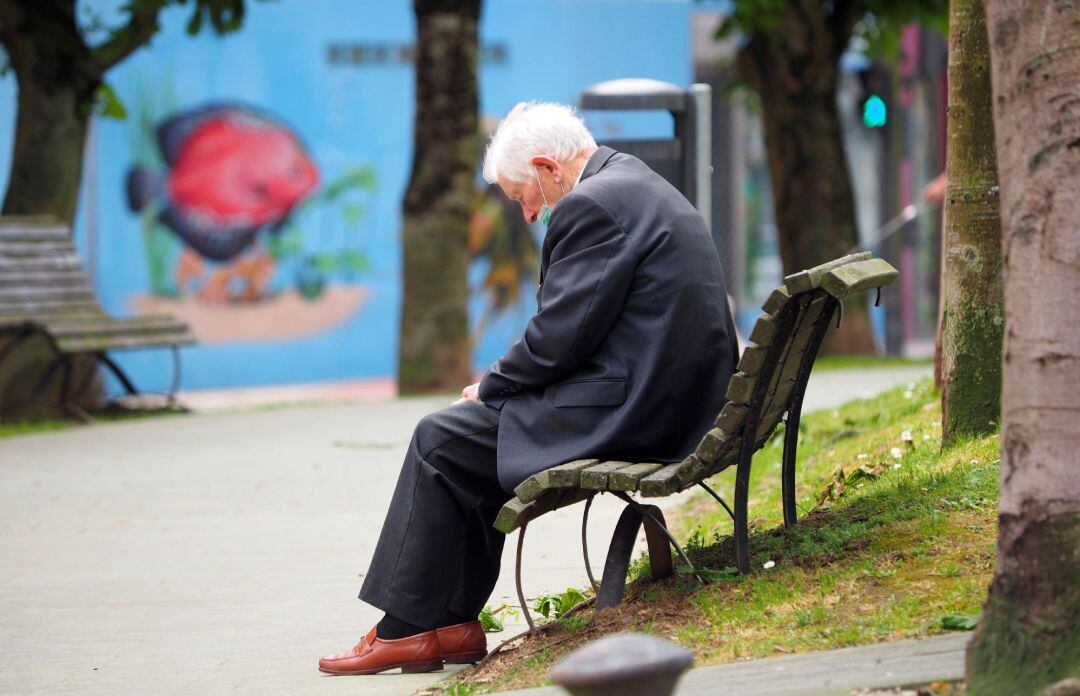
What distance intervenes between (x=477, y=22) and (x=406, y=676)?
9.42 metres

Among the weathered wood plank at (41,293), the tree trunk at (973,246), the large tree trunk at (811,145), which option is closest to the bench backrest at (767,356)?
the tree trunk at (973,246)

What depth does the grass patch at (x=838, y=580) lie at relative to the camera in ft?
13.3

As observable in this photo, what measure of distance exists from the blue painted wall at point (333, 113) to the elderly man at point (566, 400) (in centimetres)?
1355

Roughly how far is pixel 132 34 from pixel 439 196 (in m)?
2.74

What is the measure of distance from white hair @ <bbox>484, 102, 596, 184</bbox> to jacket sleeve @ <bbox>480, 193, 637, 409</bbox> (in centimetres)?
31

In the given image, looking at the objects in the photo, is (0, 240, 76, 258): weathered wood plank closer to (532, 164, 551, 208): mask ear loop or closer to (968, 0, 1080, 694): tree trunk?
(532, 164, 551, 208): mask ear loop

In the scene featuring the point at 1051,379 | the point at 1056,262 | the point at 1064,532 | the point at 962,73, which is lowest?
the point at 1064,532

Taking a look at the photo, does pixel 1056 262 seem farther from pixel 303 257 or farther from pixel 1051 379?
pixel 303 257

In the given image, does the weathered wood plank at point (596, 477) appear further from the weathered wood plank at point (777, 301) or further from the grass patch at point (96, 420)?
the grass patch at point (96, 420)

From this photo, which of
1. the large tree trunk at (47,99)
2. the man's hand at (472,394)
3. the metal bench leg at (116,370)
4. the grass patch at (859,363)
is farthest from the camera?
the grass patch at (859,363)

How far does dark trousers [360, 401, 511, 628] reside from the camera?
15.2 feet

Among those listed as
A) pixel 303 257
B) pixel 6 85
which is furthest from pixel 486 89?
pixel 6 85

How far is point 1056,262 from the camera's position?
3.56 meters

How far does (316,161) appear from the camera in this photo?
18.6 metres
